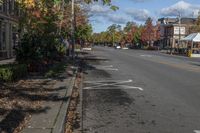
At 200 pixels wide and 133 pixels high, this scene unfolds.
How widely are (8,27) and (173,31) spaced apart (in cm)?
10010

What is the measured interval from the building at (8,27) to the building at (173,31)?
8707 centimetres

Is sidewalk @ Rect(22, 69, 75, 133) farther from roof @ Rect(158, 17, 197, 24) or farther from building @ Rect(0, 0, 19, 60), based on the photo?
roof @ Rect(158, 17, 197, 24)

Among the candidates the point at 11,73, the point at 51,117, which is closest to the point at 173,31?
the point at 11,73

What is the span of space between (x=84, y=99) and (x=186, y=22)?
13391cm

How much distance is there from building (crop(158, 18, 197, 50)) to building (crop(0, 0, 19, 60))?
286ft

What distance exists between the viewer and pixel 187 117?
10953 mm

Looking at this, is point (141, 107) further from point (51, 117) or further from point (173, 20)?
point (173, 20)

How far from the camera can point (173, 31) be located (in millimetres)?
136875

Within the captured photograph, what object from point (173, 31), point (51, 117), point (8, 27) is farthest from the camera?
point (173, 31)

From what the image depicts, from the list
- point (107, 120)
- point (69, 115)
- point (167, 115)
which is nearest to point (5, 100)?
point (69, 115)

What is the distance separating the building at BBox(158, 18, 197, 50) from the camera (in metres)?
136

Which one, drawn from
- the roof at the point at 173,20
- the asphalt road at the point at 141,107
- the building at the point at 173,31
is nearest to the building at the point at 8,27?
the asphalt road at the point at 141,107

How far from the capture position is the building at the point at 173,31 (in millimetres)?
135500

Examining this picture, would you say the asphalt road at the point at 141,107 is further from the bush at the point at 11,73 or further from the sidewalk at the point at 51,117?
the bush at the point at 11,73
